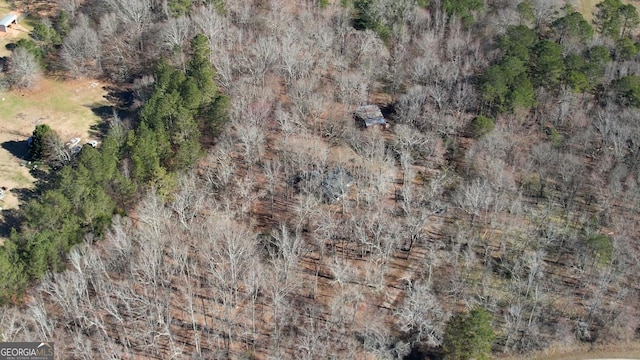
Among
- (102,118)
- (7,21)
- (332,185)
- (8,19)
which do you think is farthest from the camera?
(8,19)

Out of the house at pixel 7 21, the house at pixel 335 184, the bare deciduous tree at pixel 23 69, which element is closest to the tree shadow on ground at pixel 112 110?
the bare deciduous tree at pixel 23 69

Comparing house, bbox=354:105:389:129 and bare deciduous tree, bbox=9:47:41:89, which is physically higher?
bare deciduous tree, bbox=9:47:41:89

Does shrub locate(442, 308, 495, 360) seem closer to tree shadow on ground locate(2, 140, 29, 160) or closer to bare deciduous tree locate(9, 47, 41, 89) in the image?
tree shadow on ground locate(2, 140, 29, 160)

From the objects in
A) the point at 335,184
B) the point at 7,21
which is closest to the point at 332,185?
the point at 335,184

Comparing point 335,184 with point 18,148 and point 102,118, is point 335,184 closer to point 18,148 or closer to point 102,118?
point 102,118

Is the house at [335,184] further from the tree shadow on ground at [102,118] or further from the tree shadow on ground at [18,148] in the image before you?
the tree shadow on ground at [18,148]

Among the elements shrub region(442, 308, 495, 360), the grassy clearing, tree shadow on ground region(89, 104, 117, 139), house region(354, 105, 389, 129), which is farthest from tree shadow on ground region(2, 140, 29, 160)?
shrub region(442, 308, 495, 360)
